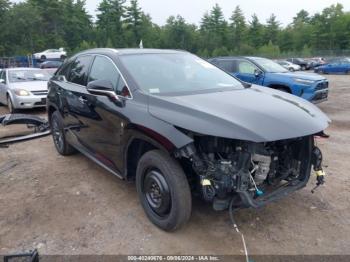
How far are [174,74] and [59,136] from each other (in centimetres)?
274

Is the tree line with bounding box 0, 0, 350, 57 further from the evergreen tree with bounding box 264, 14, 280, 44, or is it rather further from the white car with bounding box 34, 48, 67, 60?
the white car with bounding box 34, 48, 67, 60

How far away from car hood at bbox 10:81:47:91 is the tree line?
194 feet

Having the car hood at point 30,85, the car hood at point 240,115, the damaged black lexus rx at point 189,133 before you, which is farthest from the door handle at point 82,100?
the car hood at point 30,85

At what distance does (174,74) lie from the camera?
423cm

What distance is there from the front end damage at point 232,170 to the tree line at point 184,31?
65397 millimetres

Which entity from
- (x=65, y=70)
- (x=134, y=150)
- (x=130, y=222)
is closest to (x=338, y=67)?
(x=65, y=70)

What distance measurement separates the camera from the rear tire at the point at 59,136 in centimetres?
575

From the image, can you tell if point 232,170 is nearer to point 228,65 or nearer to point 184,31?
point 228,65

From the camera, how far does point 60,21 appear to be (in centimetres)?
7100

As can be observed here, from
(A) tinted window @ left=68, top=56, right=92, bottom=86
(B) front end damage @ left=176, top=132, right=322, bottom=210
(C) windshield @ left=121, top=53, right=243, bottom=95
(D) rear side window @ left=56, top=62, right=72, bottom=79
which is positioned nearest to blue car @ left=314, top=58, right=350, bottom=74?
(C) windshield @ left=121, top=53, right=243, bottom=95

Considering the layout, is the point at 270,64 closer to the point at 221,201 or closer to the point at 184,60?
the point at 184,60

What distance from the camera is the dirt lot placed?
3.35 metres

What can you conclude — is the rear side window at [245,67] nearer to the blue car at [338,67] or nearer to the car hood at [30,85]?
the car hood at [30,85]

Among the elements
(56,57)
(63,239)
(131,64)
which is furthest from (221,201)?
(56,57)
